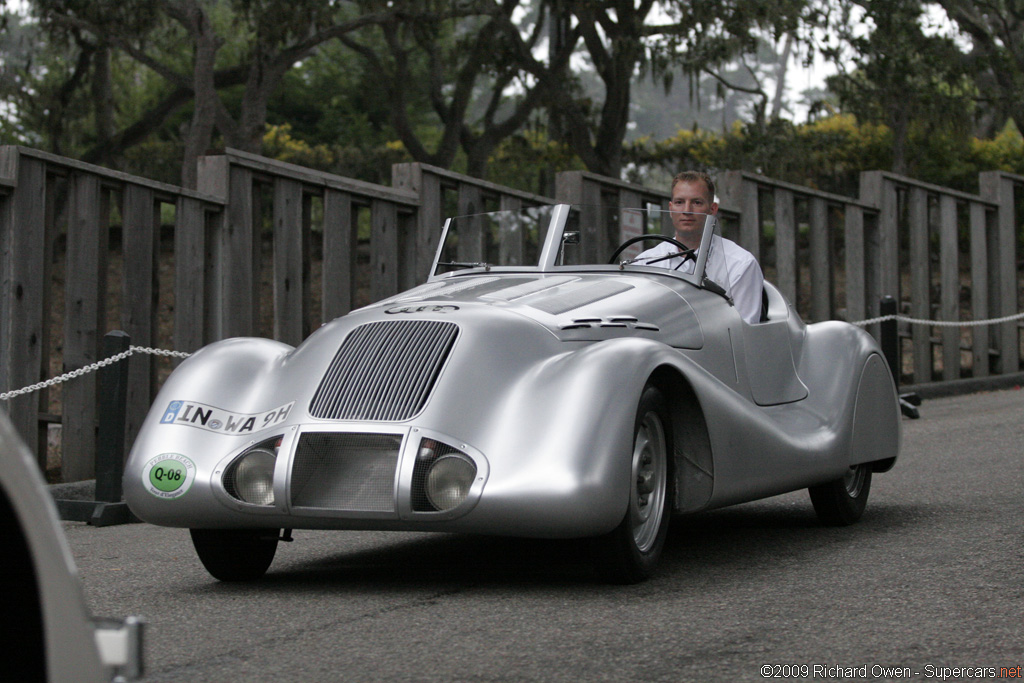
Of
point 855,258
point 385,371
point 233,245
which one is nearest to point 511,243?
point 385,371

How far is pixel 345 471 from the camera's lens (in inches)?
188

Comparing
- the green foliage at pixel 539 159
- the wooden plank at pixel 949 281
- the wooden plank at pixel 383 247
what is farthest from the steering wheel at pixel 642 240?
the green foliage at pixel 539 159

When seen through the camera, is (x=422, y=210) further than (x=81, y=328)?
Yes

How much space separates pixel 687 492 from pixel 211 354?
6.36 feet

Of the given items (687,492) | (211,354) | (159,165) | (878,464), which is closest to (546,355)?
(687,492)

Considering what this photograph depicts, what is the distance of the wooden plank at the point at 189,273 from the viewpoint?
29.0 feet

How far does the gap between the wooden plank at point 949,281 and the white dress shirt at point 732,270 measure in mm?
10023

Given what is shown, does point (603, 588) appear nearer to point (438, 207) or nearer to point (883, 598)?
point (883, 598)

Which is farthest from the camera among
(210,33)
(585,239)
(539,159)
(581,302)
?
(539,159)

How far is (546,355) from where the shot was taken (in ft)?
16.7

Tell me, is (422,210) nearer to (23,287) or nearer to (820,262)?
(23,287)

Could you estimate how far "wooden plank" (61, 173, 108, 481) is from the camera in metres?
8.08

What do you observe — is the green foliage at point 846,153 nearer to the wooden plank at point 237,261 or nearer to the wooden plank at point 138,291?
the wooden plank at point 237,261

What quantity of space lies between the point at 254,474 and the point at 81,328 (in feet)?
12.0
